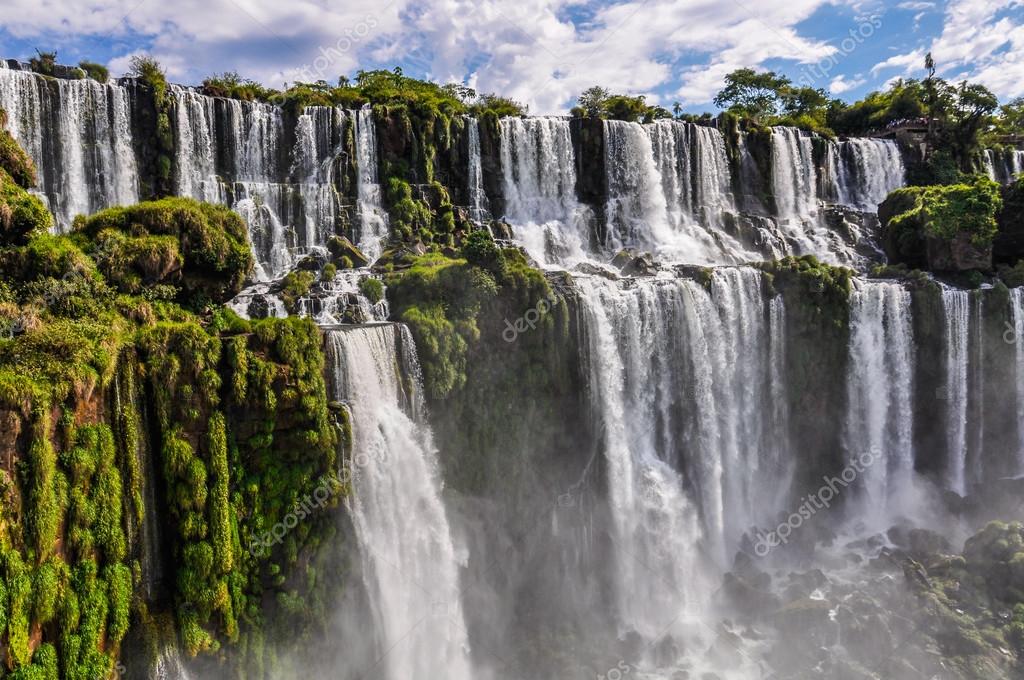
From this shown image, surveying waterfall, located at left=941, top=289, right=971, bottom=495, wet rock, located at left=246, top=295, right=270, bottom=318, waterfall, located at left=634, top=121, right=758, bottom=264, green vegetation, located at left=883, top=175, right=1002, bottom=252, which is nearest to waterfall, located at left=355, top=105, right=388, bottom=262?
wet rock, located at left=246, top=295, right=270, bottom=318

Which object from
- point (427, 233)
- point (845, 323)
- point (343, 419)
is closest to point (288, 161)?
point (427, 233)

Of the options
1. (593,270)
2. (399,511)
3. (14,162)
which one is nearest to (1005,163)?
(593,270)

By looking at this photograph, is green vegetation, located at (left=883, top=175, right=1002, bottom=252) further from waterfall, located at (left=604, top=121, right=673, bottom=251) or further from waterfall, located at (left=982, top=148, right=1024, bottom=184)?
waterfall, located at (left=982, top=148, right=1024, bottom=184)

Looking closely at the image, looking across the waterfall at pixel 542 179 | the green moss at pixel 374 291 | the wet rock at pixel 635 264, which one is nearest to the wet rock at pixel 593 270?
the wet rock at pixel 635 264

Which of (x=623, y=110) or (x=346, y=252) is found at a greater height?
(x=623, y=110)

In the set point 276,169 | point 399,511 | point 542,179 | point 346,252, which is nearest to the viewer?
point 399,511

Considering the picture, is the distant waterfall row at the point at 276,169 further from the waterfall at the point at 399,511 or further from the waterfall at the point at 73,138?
the waterfall at the point at 399,511

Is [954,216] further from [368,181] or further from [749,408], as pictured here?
[368,181]
